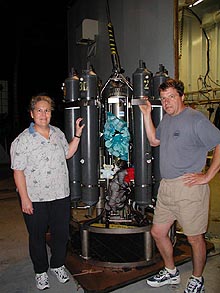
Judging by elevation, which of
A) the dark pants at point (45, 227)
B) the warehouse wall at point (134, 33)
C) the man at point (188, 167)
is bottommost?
the dark pants at point (45, 227)

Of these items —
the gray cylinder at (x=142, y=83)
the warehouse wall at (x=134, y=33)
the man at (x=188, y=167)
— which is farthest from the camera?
the warehouse wall at (x=134, y=33)

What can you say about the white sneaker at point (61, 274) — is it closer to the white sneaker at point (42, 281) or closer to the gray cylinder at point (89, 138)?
the white sneaker at point (42, 281)

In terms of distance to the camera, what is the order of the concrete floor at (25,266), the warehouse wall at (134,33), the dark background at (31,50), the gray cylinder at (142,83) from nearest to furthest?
the concrete floor at (25,266), the gray cylinder at (142,83), the warehouse wall at (134,33), the dark background at (31,50)

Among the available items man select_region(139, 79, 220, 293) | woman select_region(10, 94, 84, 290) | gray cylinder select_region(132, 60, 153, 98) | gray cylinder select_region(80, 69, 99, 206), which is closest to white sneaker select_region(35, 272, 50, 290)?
woman select_region(10, 94, 84, 290)

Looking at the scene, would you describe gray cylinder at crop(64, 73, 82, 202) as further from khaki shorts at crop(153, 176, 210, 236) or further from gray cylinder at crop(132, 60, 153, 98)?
khaki shorts at crop(153, 176, 210, 236)

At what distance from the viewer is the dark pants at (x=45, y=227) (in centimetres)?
200

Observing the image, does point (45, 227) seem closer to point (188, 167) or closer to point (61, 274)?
point (61, 274)

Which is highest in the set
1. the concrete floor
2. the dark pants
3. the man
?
the man

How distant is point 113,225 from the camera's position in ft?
8.47

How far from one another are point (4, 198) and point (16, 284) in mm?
2770

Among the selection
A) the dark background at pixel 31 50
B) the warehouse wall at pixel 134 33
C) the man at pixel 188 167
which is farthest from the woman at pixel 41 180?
the dark background at pixel 31 50

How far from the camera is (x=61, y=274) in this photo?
216cm

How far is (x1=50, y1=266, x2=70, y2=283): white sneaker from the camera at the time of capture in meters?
2.14

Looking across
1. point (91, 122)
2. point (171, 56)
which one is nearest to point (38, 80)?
point (171, 56)
